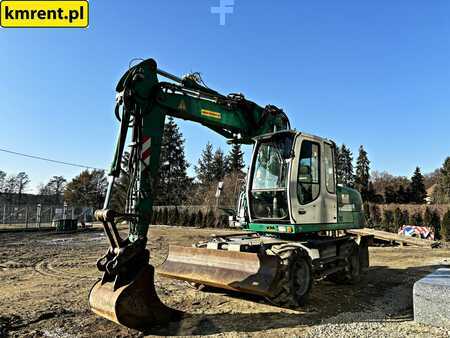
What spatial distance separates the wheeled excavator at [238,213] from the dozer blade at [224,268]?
2 cm

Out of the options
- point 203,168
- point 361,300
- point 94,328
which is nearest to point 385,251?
point 361,300

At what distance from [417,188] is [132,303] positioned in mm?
56660

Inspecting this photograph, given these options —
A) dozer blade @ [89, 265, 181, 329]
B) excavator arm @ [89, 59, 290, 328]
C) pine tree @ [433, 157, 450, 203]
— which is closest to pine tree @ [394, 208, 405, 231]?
excavator arm @ [89, 59, 290, 328]

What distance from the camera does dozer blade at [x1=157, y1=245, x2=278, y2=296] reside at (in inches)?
191

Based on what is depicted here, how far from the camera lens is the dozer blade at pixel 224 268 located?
191 inches

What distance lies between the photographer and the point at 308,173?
623cm

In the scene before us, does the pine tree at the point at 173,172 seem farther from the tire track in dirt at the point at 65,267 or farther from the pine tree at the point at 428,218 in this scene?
the tire track in dirt at the point at 65,267

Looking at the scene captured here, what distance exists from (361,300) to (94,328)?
4493mm

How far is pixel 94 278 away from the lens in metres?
7.43

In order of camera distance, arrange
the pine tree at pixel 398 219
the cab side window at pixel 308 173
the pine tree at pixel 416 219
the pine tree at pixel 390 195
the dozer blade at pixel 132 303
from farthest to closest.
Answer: the pine tree at pixel 390 195, the pine tree at pixel 398 219, the pine tree at pixel 416 219, the cab side window at pixel 308 173, the dozer blade at pixel 132 303

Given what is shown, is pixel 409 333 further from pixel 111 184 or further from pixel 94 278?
pixel 94 278

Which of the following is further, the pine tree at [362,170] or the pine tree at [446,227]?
the pine tree at [362,170]

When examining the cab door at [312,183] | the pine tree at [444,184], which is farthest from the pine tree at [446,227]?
the pine tree at [444,184]

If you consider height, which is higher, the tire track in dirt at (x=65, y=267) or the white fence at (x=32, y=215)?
the white fence at (x=32, y=215)
